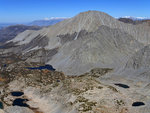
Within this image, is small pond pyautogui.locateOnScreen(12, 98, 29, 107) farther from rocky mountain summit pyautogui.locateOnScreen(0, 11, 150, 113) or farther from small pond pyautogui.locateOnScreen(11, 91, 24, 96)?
small pond pyautogui.locateOnScreen(11, 91, 24, 96)

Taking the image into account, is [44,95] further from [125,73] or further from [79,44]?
[79,44]

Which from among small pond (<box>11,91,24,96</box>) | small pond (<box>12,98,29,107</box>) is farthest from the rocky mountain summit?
small pond (<box>11,91,24,96</box>)

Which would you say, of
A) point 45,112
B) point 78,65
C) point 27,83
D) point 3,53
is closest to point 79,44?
point 78,65

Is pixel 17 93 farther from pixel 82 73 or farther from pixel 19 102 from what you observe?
pixel 82 73

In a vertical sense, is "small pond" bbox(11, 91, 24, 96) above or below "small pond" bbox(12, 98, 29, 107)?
above

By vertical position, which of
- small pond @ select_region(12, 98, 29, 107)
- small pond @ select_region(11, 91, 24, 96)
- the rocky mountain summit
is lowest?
small pond @ select_region(12, 98, 29, 107)

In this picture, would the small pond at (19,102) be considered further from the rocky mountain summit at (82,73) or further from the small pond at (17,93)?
the small pond at (17,93)

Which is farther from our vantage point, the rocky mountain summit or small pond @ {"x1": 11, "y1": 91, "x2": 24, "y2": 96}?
small pond @ {"x1": 11, "y1": 91, "x2": 24, "y2": 96}

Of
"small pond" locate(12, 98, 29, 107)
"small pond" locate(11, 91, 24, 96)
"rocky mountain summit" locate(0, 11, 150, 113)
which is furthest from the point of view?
"small pond" locate(11, 91, 24, 96)

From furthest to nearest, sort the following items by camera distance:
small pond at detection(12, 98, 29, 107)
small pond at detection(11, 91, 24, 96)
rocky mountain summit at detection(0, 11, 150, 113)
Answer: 1. small pond at detection(11, 91, 24, 96)
2. small pond at detection(12, 98, 29, 107)
3. rocky mountain summit at detection(0, 11, 150, 113)
